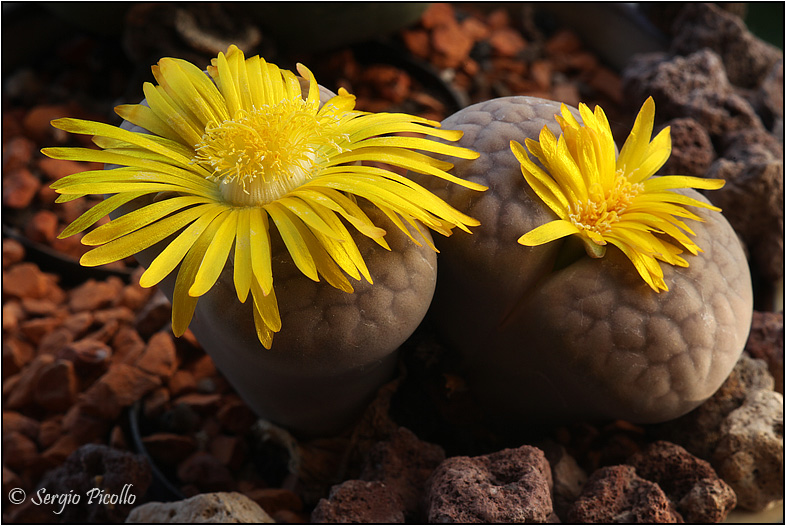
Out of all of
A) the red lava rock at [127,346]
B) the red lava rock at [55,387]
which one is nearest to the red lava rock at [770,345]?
the red lava rock at [127,346]

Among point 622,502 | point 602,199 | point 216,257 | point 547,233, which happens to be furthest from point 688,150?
point 216,257

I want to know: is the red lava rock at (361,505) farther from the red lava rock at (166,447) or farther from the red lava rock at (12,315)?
the red lava rock at (12,315)

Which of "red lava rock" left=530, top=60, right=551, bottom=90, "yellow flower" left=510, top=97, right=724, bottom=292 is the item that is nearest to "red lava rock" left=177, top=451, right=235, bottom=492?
"yellow flower" left=510, top=97, right=724, bottom=292

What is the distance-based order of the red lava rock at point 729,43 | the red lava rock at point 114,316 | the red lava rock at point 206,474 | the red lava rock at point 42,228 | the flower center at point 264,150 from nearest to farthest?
1. the flower center at point 264,150
2. the red lava rock at point 206,474
3. the red lava rock at point 114,316
4. the red lava rock at point 42,228
5. the red lava rock at point 729,43

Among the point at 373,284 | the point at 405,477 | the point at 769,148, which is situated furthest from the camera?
the point at 769,148

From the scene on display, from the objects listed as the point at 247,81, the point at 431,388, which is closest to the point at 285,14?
the point at 247,81

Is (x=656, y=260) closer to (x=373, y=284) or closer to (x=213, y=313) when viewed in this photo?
(x=373, y=284)
